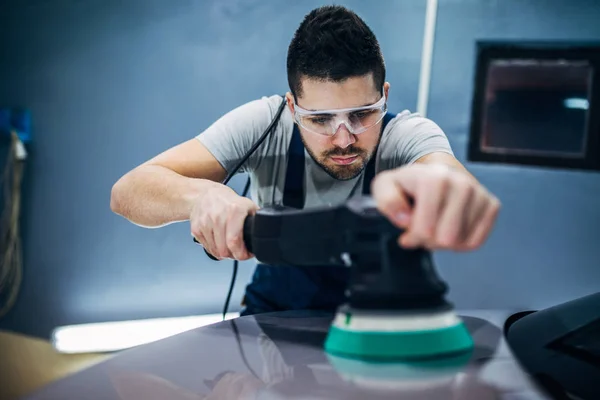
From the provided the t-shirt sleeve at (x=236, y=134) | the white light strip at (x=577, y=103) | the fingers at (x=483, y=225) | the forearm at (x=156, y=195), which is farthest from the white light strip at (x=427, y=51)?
the fingers at (x=483, y=225)

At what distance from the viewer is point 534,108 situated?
2545 millimetres

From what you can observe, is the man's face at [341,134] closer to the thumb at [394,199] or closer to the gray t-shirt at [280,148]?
the gray t-shirt at [280,148]

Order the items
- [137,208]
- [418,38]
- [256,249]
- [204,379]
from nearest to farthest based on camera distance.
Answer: [204,379] → [256,249] → [137,208] → [418,38]

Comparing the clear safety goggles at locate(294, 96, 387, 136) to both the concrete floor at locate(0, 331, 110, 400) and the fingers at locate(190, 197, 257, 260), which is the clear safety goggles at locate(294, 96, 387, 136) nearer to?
the fingers at locate(190, 197, 257, 260)

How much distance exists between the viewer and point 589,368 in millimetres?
620

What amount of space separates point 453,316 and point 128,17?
229cm

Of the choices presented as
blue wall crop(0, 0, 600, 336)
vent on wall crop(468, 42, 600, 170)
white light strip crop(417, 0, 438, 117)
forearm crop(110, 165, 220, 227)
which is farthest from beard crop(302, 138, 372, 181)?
vent on wall crop(468, 42, 600, 170)

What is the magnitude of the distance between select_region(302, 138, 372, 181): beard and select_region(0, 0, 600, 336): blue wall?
3.52 ft

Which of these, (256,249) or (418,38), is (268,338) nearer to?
(256,249)

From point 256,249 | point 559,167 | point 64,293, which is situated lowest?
point 64,293

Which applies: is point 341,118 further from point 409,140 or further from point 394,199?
point 394,199

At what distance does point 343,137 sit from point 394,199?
80cm

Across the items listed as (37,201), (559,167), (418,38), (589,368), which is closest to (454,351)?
(589,368)

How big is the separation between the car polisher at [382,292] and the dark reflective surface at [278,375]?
0.07ft
